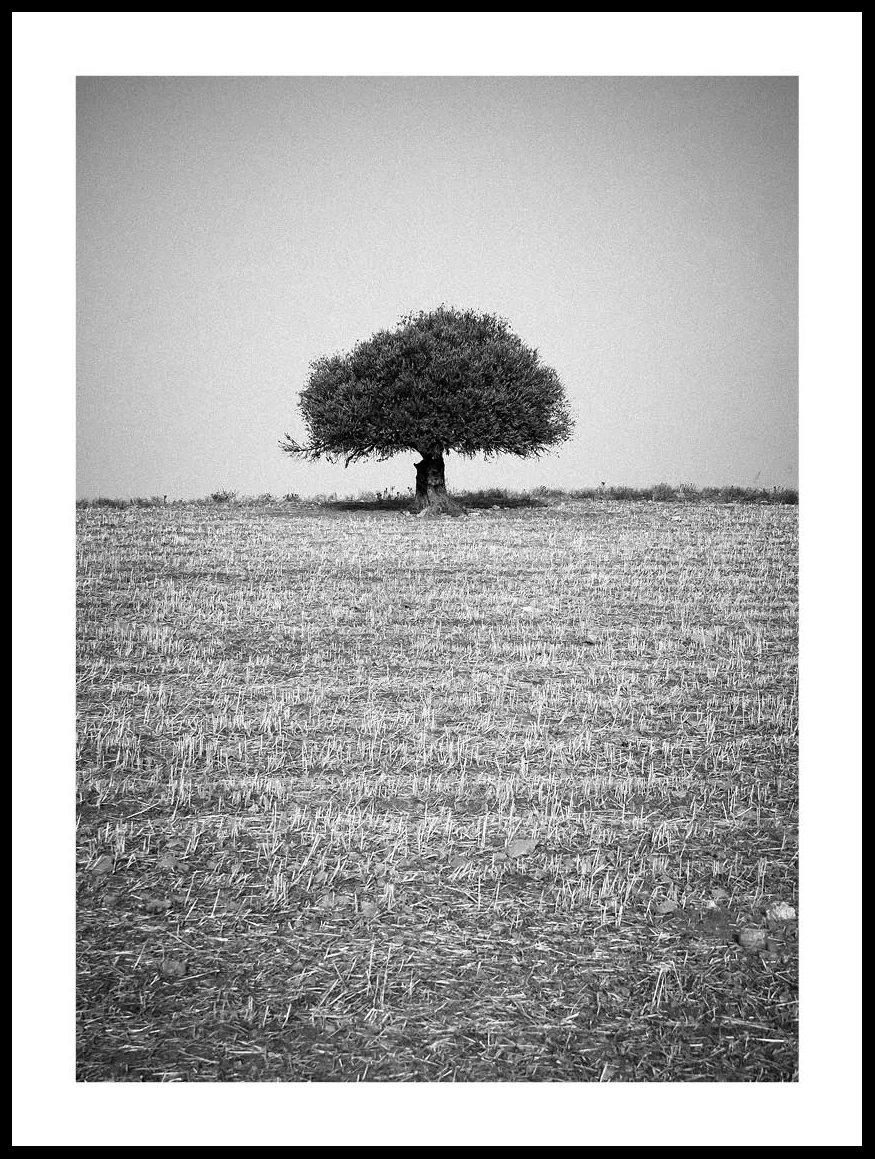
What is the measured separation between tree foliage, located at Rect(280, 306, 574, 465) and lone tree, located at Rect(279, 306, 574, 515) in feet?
0.13

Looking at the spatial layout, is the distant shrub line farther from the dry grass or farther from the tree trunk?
the dry grass

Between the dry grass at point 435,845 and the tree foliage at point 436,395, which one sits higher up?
the tree foliage at point 436,395

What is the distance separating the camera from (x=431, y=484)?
119 ft

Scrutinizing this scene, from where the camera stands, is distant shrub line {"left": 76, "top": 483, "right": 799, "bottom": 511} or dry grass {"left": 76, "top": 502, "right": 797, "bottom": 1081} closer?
dry grass {"left": 76, "top": 502, "right": 797, "bottom": 1081}

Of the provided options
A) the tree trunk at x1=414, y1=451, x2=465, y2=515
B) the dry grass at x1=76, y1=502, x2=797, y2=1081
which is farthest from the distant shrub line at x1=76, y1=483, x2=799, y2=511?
the dry grass at x1=76, y1=502, x2=797, y2=1081

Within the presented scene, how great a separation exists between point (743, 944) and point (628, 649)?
7261 mm

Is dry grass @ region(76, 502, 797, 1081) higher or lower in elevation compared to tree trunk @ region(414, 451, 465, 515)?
lower

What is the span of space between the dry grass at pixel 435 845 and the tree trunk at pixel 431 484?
21.6 metres

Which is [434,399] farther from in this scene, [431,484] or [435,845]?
[435,845]

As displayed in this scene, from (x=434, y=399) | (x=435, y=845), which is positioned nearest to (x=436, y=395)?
(x=434, y=399)

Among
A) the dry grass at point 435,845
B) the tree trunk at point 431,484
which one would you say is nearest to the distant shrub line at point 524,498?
the tree trunk at point 431,484

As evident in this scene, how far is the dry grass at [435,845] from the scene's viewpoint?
4.17 metres

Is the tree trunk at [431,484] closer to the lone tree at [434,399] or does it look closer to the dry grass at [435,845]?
the lone tree at [434,399]

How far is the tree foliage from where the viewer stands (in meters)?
35.5
